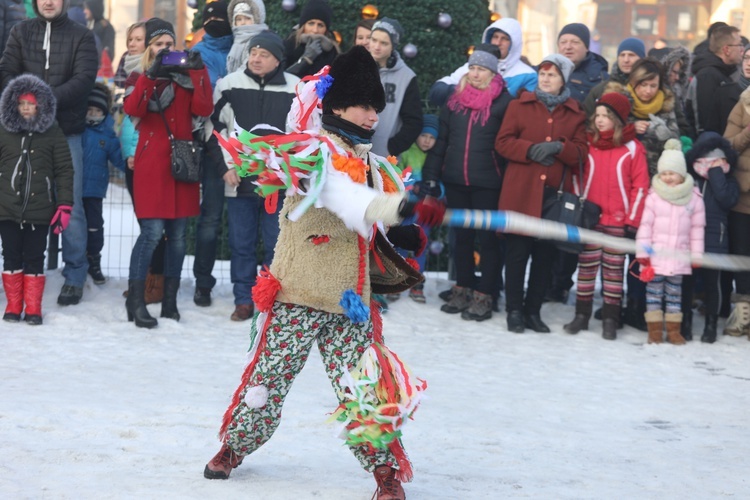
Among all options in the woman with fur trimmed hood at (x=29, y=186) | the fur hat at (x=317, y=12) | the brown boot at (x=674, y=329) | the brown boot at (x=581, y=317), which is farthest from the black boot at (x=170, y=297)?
the brown boot at (x=674, y=329)

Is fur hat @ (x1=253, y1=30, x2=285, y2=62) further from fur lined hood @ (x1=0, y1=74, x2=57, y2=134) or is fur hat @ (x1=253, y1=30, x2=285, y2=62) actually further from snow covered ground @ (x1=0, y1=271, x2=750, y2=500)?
snow covered ground @ (x1=0, y1=271, x2=750, y2=500)

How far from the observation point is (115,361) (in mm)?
7695

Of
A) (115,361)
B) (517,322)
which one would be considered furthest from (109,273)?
(517,322)

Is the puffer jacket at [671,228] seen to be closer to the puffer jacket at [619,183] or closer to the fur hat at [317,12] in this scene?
the puffer jacket at [619,183]

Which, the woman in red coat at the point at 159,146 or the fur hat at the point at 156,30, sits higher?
the fur hat at the point at 156,30

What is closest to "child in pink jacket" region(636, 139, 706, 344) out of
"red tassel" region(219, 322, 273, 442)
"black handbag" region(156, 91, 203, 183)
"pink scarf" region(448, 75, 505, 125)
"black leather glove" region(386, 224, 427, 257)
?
"pink scarf" region(448, 75, 505, 125)

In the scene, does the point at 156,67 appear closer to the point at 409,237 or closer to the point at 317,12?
the point at 317,12

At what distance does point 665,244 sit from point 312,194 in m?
4.80

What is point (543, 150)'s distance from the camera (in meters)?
8.82

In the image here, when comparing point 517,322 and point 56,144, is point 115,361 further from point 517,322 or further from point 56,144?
point 517,322

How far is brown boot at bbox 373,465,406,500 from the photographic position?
5023mm

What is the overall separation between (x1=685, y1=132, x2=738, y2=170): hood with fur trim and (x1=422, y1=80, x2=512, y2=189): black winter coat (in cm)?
146

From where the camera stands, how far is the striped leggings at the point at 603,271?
29.9ft

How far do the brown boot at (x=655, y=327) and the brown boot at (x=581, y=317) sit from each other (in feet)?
1.60
